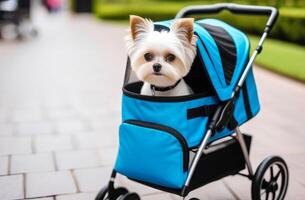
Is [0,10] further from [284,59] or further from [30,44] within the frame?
[284,59]

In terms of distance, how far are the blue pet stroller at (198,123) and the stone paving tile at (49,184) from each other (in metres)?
0.62

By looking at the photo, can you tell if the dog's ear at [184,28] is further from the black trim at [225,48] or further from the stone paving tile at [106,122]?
the stone paving tile at [106,122]

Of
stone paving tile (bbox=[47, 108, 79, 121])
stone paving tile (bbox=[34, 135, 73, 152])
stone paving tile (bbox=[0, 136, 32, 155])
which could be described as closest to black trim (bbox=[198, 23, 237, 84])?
stone paving tile (bbox=[34, 135, 73, 152])

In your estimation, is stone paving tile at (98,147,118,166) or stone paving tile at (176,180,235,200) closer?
stone paving tile at (176,180,235,200)

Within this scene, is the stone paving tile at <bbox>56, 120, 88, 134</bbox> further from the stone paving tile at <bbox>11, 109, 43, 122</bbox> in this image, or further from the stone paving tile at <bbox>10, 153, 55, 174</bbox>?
the stone paving tile at <bbox>10, 153, 55, 174</bbox>

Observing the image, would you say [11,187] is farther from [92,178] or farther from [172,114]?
[172,114]

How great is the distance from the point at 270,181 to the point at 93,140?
6.74ft

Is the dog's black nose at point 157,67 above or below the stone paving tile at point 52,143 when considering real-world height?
above

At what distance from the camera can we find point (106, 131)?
5027mm

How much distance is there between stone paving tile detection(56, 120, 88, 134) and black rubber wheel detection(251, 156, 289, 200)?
7.44 ft

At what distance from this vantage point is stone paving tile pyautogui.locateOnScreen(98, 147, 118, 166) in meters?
4.14

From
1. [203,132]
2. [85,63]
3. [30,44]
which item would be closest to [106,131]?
[203,132]

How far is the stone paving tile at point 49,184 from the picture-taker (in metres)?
3.53

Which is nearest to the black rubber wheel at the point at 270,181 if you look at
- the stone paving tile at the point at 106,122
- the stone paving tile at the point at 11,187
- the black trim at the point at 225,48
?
the black trim at the point at 225,48
